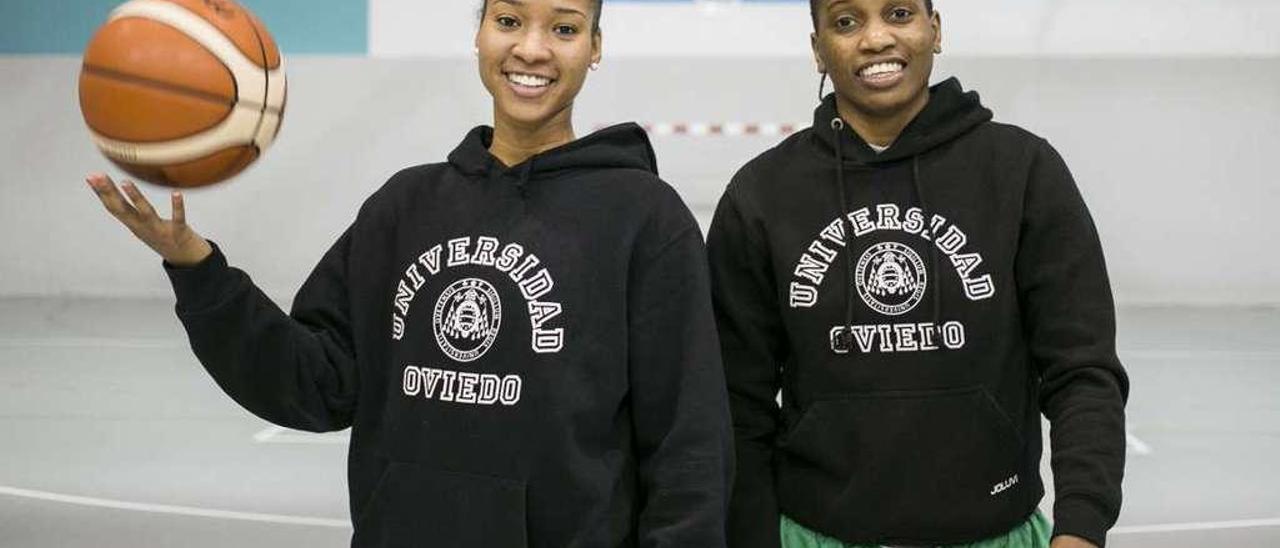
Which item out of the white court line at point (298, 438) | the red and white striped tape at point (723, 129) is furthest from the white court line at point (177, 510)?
the red and white striped tape at point (723, 129)

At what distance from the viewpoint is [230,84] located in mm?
1571

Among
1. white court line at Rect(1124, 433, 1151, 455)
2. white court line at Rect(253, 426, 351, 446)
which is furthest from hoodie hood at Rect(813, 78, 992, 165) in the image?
white court line at Rect(253, 426, 351, 446)

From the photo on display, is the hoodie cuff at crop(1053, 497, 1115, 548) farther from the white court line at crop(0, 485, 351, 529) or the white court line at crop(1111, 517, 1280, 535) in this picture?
the white court line at crop(0, 485, 351, 529)

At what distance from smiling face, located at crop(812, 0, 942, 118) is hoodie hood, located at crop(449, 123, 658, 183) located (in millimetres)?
256

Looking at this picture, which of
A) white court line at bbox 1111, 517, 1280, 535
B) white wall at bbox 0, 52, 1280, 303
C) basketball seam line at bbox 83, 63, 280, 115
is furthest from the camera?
white wall at bbox 0, 52, 1280, 303

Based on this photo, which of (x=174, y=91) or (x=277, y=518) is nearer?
(x=174, y=91)

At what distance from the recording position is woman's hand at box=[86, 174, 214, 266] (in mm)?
1419

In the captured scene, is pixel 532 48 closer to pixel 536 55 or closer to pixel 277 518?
pixel 536 55

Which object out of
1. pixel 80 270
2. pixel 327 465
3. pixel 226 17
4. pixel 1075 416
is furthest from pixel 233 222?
Answer: pixel 1075 416

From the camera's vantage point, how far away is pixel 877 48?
163 centimetres

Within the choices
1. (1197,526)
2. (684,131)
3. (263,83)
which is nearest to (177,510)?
(263,83)

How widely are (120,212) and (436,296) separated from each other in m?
0.33

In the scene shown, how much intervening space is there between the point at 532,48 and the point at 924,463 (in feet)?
2.10

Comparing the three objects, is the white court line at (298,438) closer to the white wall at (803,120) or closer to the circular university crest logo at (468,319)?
the white wall at (803,120)
